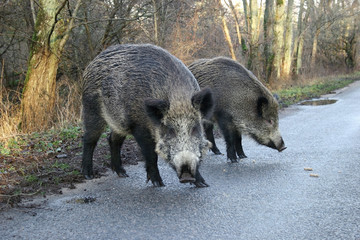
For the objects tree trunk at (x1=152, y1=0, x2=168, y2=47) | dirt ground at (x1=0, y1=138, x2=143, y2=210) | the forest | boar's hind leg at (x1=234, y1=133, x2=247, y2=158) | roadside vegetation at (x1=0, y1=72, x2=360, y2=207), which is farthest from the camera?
tree trunk at (x1=152, y1=0, x2=168, y2=47)

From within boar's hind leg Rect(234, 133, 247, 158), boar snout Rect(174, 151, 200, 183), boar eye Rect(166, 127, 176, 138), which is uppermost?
boar eye Rect(166, 127, 176, 138)

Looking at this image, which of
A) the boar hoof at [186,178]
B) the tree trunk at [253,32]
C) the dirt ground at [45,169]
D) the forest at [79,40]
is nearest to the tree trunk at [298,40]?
A: the forest at [79,40]

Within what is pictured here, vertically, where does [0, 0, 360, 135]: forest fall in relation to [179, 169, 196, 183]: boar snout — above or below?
above

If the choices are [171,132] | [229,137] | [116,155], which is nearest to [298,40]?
[229,137]

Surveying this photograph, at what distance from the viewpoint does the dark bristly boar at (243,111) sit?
6574 millimetres

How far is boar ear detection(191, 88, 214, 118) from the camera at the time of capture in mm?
4395

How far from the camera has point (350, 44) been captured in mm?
34500

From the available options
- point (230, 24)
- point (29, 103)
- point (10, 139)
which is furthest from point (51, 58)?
point (230, 24)

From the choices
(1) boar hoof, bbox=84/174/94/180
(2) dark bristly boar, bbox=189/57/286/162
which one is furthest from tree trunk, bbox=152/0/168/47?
(1) boar hoof, bbox=84/174/94/180

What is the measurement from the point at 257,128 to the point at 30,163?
3.86 m

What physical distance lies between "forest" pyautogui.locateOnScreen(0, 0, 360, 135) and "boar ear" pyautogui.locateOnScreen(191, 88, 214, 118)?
399cm

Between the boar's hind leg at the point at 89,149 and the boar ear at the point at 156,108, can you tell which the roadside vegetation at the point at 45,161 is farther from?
the boar ear at the point at 156,108

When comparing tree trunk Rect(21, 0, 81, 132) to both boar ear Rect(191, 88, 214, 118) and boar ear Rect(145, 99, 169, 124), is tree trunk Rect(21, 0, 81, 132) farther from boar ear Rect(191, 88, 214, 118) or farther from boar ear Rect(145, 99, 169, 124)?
boar ear Rect(191, 88, 214, 118)

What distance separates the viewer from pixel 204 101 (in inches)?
178
